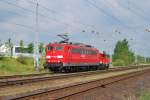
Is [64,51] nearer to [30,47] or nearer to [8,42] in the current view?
[8,42]

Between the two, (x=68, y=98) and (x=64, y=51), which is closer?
(x=68, y=98)

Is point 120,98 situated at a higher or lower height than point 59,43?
lower

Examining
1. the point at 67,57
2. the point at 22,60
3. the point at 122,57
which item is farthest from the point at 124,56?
the point at 67,57

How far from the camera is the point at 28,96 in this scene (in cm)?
1238

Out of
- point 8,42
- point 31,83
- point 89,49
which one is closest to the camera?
point 31,83

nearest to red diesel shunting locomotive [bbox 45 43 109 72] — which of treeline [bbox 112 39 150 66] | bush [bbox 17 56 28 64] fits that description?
bush [bbox 17 56 28 64]

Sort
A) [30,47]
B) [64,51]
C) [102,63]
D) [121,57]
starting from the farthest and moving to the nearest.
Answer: [121,57], [30,47], [102,63], [64,51]

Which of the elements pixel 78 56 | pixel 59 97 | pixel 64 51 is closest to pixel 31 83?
pixel 59 97

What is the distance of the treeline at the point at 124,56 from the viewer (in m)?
90.2

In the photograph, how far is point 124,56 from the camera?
97.5 m

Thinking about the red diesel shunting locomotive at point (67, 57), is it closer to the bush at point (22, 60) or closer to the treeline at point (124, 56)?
the bush at point (22, 60)

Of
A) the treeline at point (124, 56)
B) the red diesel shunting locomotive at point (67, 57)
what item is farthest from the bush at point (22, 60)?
→ the treeline at point (124, 56)

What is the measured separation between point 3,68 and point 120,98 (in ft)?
71.8

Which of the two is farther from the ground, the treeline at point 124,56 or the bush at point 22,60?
the treeline at point 124,56
